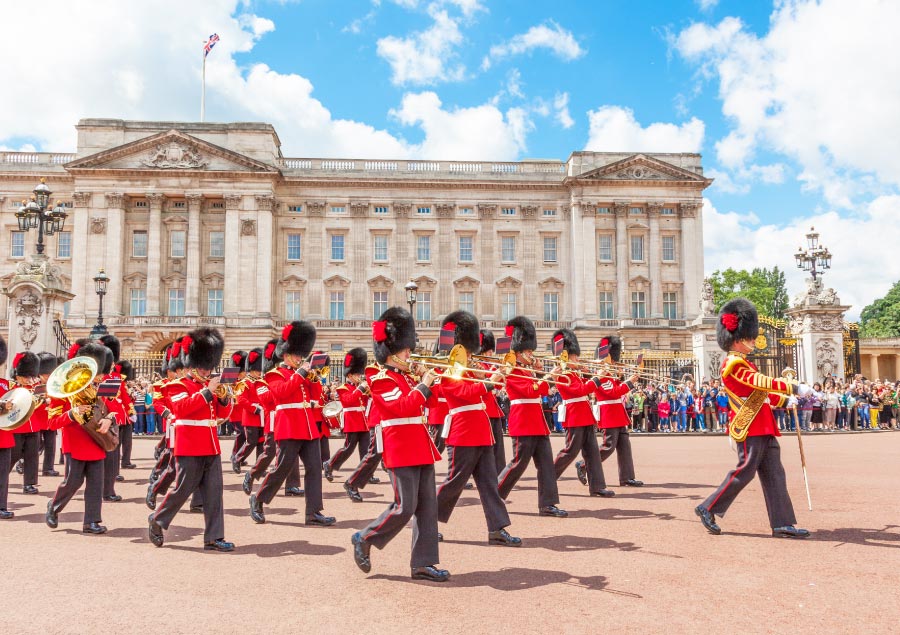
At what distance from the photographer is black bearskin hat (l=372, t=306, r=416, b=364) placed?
603cm

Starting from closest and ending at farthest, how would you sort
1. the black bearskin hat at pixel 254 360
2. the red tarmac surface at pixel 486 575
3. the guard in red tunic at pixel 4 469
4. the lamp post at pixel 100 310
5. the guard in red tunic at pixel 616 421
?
the red tarmac surface at pixel 486 575, the guard in red tunic at pixel 4 469, the guard in red tunic at pixel 616 421, the black bearskin hat at pixel 254 360, the lamp post at pixel 100 310

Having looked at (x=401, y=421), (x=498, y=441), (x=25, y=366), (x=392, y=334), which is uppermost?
(x=392, y=334)

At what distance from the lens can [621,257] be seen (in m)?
44.9

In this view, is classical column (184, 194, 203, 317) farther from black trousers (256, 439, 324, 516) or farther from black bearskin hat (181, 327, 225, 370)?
black bearskin hat (181, 327, 225, 370)

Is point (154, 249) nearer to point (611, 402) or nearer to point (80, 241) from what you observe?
point (80, 241)

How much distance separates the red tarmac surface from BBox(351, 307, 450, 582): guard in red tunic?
0.80ft

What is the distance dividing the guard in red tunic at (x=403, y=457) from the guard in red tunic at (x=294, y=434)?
6.70ft

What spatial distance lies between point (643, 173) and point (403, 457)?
138ft

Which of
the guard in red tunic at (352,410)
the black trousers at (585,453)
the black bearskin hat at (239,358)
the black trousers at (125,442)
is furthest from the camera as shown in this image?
the black trousers at (125,442)

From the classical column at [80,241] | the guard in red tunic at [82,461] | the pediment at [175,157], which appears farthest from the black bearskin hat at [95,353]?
the classical column at [80,241]

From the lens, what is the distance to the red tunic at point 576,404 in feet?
30.9

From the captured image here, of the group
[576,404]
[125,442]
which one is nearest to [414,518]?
[576,404]

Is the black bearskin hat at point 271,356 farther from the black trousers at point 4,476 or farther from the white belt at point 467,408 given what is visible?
the white belt at point 467,408

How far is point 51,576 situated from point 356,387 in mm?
6181
